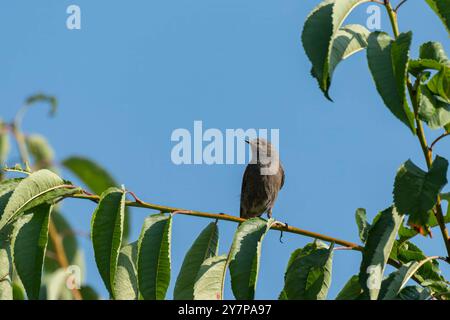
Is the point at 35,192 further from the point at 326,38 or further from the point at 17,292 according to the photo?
the point at 326,38

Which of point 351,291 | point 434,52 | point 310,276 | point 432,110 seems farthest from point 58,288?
point 434,52

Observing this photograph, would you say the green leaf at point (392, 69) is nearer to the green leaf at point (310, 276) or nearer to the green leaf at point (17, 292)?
the green leaf at point (310, 276)

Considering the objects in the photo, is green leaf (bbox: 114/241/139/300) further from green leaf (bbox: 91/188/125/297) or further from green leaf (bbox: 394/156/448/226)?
green leaf (bbox: 394/156/448/226)

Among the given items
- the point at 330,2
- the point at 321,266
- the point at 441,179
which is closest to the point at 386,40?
the point at 330,2

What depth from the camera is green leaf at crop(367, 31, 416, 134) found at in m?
3.09

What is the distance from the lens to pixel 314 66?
10.3 feet

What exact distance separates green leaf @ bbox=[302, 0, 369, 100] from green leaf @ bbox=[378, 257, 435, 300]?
83 centimetres

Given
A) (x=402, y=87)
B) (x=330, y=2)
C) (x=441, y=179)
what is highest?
(x=330, y=2)

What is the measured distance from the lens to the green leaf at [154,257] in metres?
3.52

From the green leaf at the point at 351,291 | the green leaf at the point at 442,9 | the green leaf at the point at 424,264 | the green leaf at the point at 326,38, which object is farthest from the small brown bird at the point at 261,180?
the green leaf at the point at 442,9

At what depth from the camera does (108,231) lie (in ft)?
11.6

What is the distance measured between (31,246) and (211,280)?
801 millimetres

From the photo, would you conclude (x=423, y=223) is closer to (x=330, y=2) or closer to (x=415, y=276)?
(x=415, y=276)

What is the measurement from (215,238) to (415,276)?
0.96 metres
